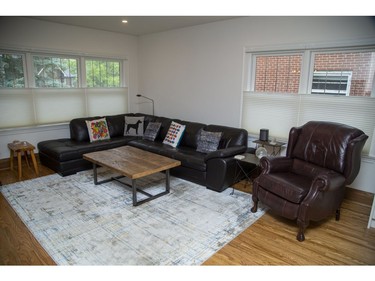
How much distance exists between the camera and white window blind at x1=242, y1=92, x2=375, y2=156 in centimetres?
341

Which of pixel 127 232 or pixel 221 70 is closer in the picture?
pixel 127 232

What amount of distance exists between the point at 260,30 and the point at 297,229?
3007 mm

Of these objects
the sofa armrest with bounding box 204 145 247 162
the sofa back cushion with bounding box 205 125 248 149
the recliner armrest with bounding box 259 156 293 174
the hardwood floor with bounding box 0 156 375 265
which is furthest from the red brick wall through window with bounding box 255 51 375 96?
the hardwood floor with bounding box 0 156 375 265

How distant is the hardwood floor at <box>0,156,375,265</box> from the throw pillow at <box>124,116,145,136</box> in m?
2.68

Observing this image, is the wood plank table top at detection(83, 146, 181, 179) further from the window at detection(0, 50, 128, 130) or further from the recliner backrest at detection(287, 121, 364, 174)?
the window at detection(0, 50, 128, 130)

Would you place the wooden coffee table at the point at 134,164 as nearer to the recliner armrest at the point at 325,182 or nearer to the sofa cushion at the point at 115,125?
the sofa cushion at the point at 115,125

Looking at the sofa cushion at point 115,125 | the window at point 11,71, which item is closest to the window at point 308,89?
the sofa cushion at point 115,125

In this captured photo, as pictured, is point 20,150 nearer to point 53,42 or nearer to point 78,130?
point 78,130

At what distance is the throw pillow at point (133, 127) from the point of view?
18.0 ft

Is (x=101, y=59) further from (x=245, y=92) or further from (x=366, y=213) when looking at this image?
(x=366, y=213)

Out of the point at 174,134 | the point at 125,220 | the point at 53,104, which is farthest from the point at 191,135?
the point at 53,104
